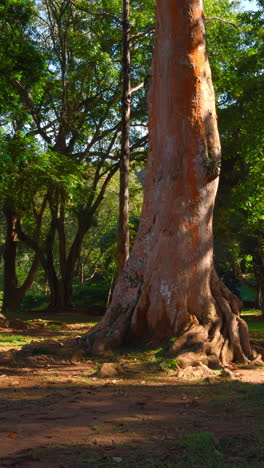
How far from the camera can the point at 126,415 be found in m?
5.08

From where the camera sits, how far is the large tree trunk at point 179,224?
354 inches

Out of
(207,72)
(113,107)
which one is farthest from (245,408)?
(113,107)

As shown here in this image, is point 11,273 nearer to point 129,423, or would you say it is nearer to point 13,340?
point 13,340

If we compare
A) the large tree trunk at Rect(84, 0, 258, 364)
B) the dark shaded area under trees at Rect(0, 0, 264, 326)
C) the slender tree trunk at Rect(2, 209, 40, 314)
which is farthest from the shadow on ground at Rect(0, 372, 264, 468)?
the slender tree trunk at Rect(2, 209, 40, 314)

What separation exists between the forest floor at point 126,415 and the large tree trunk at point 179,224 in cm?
79

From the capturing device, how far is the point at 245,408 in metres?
5.34

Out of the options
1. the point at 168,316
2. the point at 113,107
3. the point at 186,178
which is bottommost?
the point at 168,316

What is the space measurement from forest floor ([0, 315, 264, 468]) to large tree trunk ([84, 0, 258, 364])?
0.79 meters

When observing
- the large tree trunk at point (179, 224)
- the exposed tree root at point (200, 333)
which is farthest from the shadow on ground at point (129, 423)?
the large tree trunk at point (179, 224)

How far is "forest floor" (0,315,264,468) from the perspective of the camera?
384 centimetres

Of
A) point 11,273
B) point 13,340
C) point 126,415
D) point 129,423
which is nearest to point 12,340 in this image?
point 13,340

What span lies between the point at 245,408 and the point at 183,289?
3.72 metres

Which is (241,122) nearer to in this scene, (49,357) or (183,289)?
(183,289)

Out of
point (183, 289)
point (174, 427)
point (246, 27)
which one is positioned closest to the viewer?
point (174, 427)
